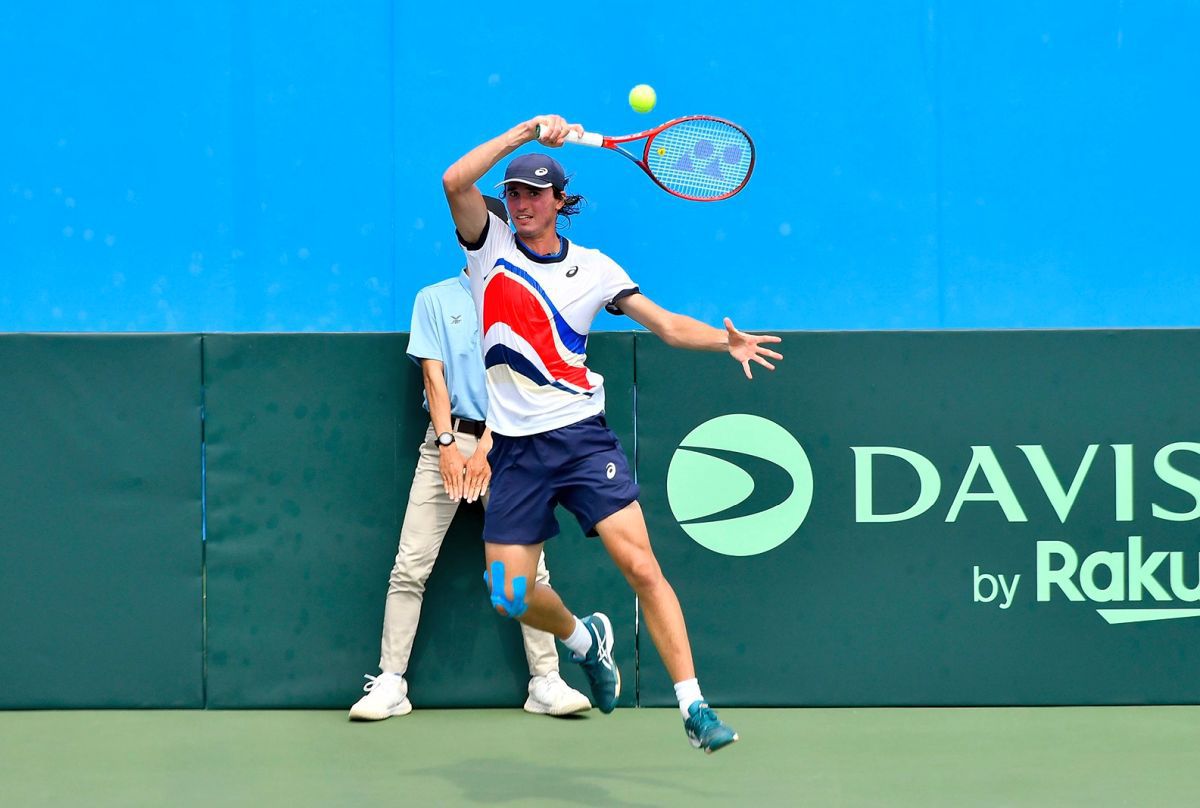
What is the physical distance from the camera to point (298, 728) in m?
5.89

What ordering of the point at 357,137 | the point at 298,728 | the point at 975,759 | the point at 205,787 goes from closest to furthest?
the point at 205,787 < the point at 975,759 < the point at 298,728 < the point at 357,137

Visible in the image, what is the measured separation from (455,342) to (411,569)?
2.96ft

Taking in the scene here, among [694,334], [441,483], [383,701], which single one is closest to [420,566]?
[441,483]

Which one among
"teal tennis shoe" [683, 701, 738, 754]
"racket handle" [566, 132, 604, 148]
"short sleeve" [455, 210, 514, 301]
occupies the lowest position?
"teal tennis shoe" [683, 701, 738, 754]

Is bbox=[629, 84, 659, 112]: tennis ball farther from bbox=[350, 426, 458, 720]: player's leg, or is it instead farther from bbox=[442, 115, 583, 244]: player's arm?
bbox=[350, 426, 458, 720]: player's leg

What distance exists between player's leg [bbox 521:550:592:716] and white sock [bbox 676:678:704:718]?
128cm

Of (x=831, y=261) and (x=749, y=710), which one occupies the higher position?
(x=831, y=261)

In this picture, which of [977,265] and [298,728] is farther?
[977,265]

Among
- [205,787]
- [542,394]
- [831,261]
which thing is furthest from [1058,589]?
[205,787]

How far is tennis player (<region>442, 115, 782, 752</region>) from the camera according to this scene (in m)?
4.99

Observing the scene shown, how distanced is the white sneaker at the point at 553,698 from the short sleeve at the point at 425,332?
133cm

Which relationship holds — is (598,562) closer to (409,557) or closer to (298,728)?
(409,557)

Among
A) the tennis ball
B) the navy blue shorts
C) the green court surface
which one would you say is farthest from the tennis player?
the tennis ball

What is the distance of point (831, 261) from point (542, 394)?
6.54ft
